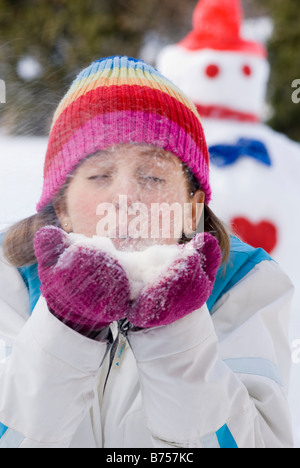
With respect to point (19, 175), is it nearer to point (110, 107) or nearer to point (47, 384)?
point (110, 107)

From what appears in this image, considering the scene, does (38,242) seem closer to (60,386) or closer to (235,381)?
(60,386)

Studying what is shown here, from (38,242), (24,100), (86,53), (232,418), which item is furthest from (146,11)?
(232,418)

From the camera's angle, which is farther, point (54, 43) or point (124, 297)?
point (54, 43)

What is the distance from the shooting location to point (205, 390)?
0.57 meters

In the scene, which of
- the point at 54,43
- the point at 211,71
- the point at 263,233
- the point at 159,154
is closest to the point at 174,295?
the point at 159,154

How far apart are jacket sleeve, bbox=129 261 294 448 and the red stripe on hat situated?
23 centimetres

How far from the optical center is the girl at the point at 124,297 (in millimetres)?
532

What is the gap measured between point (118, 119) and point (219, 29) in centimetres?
124

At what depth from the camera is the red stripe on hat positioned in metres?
0.59

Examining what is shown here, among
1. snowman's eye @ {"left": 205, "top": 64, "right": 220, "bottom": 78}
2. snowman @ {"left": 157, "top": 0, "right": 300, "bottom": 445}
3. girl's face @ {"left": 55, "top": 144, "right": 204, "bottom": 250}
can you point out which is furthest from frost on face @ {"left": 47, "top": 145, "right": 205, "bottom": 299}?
snowman's eye @ {"left": 205, "top": 64, "right": 220, "bottom": 78}

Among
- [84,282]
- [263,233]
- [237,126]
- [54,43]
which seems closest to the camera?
[84,282]

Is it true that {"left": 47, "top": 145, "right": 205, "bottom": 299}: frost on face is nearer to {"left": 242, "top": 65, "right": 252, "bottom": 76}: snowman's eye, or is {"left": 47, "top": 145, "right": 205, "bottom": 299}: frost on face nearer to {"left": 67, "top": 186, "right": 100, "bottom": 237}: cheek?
{"left": 67, "top": 186, "right": 100, "bottom": 237}: cheek

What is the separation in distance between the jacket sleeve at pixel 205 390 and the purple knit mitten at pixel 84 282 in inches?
2.7

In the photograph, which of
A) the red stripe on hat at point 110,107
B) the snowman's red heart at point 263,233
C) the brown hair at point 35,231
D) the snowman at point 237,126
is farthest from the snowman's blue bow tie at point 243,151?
the red stripe on hat at point 110,107
